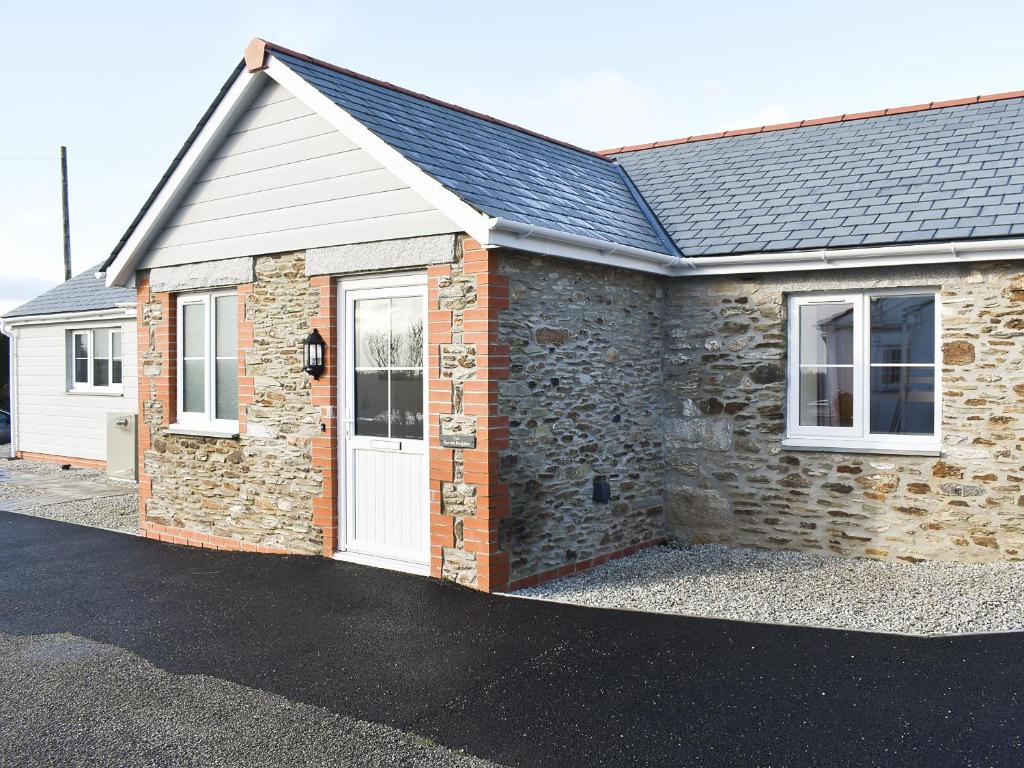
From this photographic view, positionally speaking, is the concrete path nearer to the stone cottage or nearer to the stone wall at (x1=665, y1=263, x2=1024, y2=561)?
the stone cottage

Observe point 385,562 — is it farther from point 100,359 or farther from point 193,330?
point 100,359

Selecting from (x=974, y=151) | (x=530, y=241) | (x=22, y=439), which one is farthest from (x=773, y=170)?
(x=22, y=439)

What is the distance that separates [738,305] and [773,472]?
5.54 feet

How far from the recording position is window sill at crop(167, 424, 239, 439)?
9.48m

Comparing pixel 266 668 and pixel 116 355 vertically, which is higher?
pixel 116 355

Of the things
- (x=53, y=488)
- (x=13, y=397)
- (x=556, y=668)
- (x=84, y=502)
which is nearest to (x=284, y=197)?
(x=556, y=668)

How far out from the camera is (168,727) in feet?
16.0

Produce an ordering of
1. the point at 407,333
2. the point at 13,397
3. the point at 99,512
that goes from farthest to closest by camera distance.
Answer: the point at 13,397, the point at 99,512, the point at 407,333

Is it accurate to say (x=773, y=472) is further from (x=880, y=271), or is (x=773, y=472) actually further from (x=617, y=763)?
(x=617, y=763)

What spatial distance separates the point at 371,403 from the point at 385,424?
0.86 feet

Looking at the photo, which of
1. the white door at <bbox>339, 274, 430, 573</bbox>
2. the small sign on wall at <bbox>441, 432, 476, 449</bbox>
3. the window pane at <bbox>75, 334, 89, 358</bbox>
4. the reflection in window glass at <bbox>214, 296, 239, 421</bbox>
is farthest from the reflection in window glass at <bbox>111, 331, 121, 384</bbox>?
the small sign on wall at <bbox>441, 432, 476, 449</bbox>

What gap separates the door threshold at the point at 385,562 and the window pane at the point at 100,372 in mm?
10863

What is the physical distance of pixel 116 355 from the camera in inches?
672

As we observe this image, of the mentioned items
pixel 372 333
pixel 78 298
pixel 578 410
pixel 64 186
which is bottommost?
pixel 578 410
